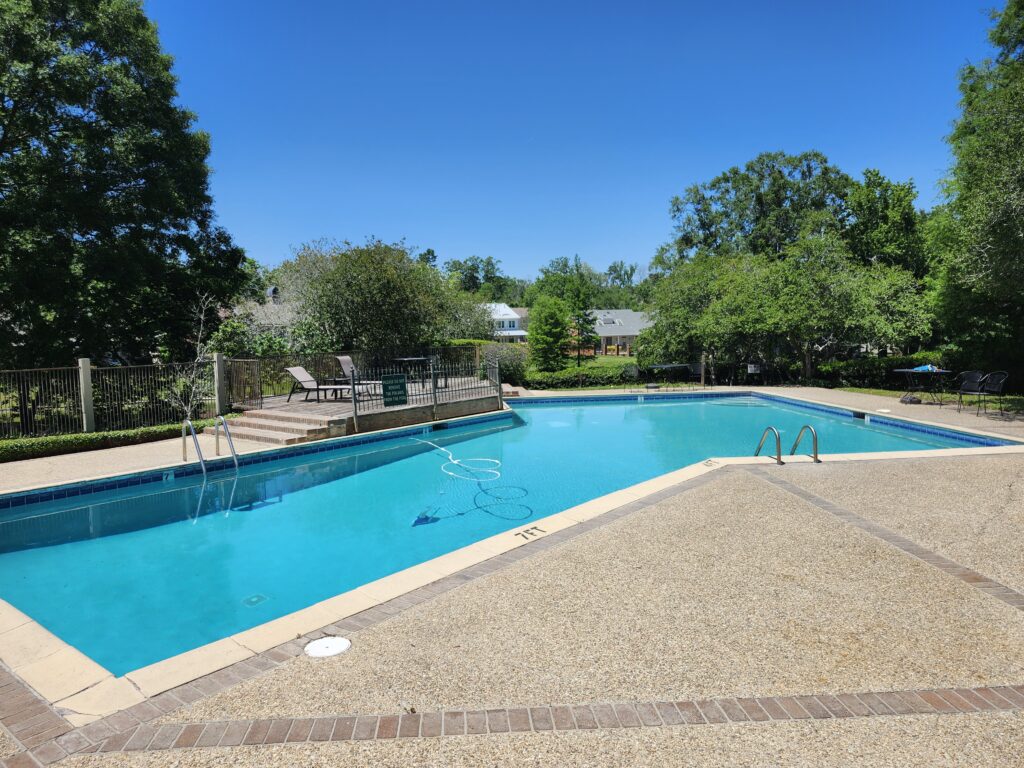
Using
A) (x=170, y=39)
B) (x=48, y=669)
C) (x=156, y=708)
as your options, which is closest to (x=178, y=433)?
(x=48, y=669)

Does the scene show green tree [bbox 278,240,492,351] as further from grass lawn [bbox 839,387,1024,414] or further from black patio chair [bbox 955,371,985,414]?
black patio chair [bbox 955,371,985,414]

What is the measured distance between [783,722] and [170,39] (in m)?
20.4

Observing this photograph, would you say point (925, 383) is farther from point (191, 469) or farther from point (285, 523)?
point (191, 469)

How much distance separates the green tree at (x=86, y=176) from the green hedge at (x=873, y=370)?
23.2 meters

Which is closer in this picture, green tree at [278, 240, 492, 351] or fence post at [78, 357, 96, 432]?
fence post at [78, 357, 96, 432]

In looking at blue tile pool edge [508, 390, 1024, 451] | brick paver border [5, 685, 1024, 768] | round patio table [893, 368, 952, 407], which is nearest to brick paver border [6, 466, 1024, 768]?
brick paver border [5, 685, 1024, 768]

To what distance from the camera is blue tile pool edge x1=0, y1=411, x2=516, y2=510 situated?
7.83 meters

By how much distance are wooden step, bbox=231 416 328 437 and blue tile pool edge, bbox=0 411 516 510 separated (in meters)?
0.28

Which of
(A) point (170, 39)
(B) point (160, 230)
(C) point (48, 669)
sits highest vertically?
(A) point (170, 39)

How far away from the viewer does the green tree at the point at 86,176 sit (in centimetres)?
1208

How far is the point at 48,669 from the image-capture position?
3334mm

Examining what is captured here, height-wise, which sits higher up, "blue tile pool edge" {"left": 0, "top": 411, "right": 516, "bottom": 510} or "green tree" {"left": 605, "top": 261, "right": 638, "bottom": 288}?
"green tree" {"left": 605, "top": 261, "right": 638, "bottom": 288}

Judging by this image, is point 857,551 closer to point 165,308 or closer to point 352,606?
point 352,606

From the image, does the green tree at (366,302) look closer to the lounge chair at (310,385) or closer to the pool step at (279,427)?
the lounge chair at (310,385)
